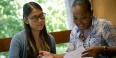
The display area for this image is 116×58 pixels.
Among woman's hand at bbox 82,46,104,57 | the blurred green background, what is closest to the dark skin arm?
woman's hand at bbox 82,46,104,57

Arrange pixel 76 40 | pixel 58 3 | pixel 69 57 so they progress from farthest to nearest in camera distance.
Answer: pixel 58 3, pixel 76 40, pixel 69 57

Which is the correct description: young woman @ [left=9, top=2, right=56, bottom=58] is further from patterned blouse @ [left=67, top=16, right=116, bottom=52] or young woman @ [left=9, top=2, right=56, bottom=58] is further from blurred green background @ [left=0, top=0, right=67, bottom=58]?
blurred green background @ [left=0, top=0, right=67, bottom=58]

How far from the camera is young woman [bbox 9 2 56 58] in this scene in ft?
4.67

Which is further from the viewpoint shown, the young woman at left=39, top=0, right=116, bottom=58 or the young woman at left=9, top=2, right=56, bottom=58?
the young woman at left=9, top=2, right=56, bottom=58

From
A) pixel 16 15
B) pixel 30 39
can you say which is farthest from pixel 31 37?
pixel 16 15

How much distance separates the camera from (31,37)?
151 centimetres

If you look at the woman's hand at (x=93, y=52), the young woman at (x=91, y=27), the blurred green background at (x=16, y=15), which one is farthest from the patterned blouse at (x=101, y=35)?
the blurred green background at (x=16, y=15)

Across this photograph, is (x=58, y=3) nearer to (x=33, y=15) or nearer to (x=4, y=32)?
(x=4, y=32)

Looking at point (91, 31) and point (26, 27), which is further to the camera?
point (26, 27)

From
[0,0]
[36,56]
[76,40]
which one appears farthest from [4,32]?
[76,40]

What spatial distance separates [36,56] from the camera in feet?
4.81

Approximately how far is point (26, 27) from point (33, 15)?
17 cm

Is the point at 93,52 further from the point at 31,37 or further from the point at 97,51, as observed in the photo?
the point at 31,37

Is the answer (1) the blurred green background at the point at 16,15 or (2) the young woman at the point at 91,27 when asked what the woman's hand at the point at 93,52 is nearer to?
(2) the young woman at the point at 91,27
